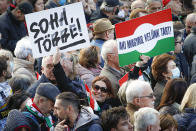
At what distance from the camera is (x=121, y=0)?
1313cm

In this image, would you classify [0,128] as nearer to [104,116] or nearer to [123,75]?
[104,116]

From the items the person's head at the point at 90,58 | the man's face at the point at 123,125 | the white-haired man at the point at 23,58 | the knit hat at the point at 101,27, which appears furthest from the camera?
the knit hat at the point at 101,27

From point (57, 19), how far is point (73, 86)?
38.5 inches

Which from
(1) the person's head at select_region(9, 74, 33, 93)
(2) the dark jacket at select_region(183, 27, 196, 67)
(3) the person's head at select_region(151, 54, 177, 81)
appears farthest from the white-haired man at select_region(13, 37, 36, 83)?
(2) the dark jacket at select_region(183, 27, 196, 67)

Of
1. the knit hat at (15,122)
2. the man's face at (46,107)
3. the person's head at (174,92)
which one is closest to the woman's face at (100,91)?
the person's head at (174,92)

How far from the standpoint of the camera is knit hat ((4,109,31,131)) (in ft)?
17.0

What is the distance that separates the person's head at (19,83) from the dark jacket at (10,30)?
102 inches

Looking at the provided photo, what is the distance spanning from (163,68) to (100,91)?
130 centimetres

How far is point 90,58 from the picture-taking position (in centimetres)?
767

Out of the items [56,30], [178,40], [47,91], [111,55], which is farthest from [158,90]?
[47,91]

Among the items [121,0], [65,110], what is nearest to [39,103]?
[65,110]

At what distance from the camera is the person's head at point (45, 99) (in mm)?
5730

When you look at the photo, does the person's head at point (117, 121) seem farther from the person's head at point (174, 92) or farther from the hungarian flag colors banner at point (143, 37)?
the hungarian flag colors banner at point (143, 37)

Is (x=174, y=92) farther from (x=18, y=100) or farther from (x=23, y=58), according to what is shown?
(x=23, y=58)
